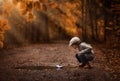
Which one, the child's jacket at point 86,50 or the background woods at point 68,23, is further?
the background woods at point 68,23

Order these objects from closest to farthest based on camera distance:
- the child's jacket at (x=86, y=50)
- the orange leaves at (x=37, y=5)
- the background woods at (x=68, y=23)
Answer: the orange leaves at (x=37, y=5), the child's jacket at (x=86, y=50), the background woods at (x=68, y=23)

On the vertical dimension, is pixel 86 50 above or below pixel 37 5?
below

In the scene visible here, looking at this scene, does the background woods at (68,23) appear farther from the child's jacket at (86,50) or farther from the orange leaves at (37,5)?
the orange leaves at (37,5)

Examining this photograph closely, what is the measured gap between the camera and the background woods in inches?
1033

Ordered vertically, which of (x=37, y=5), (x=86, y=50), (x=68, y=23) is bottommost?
(x=68, y=23)

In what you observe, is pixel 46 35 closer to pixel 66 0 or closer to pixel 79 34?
pixel 79 34

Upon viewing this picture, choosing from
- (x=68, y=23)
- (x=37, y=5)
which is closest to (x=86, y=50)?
(x=37, y=5)

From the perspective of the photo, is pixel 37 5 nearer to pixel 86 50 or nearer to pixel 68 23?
pixel 86 50

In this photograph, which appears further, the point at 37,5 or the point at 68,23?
the point at 68,23

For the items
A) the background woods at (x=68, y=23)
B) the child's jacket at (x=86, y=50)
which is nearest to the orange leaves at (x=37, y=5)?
the child's jacket at (x=86, y=50)

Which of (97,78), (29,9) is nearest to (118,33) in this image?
(97,78)

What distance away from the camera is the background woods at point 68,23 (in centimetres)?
2624

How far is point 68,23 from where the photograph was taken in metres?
43.3

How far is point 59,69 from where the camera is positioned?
10.9 meters
